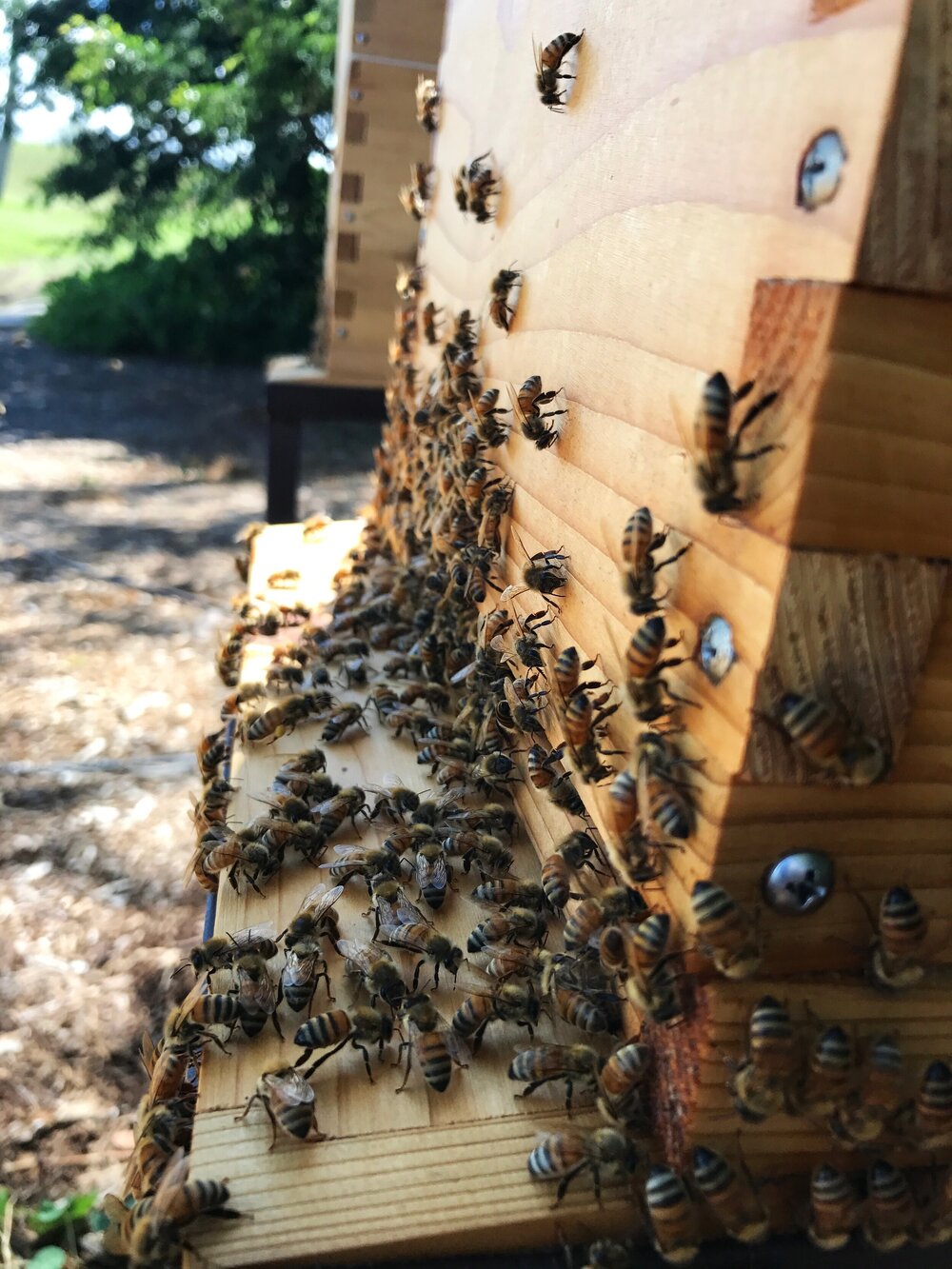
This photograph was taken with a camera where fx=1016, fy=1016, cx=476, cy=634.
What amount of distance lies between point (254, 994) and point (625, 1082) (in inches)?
27.2

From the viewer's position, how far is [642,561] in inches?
57.6

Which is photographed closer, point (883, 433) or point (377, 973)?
point (883, 433)

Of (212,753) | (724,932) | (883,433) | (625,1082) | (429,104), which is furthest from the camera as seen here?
(429,104)

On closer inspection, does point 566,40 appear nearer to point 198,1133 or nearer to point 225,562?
point 198,1133

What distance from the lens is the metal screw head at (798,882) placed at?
4.51 feet

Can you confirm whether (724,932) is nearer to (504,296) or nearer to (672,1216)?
(672,1216)

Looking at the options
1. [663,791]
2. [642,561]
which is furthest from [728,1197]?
[642,561]

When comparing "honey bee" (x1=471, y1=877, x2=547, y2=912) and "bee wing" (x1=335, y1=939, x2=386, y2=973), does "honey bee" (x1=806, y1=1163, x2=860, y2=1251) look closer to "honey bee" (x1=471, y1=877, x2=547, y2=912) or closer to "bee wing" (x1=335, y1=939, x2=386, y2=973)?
"honey bee" (x1=471, y1=877, x2=547, y2=912)

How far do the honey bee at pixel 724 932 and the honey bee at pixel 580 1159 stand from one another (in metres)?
0.34

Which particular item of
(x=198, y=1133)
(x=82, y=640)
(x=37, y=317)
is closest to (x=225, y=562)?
(x=82, y=640)

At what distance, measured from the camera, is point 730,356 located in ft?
4.35

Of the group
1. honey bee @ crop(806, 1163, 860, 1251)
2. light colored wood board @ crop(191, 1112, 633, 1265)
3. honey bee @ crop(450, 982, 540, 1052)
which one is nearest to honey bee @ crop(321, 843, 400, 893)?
honey bee @ crop(450, 982, 540, 1052)

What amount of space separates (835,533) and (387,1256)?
1.17 meters

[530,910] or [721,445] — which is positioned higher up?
[721,445]
